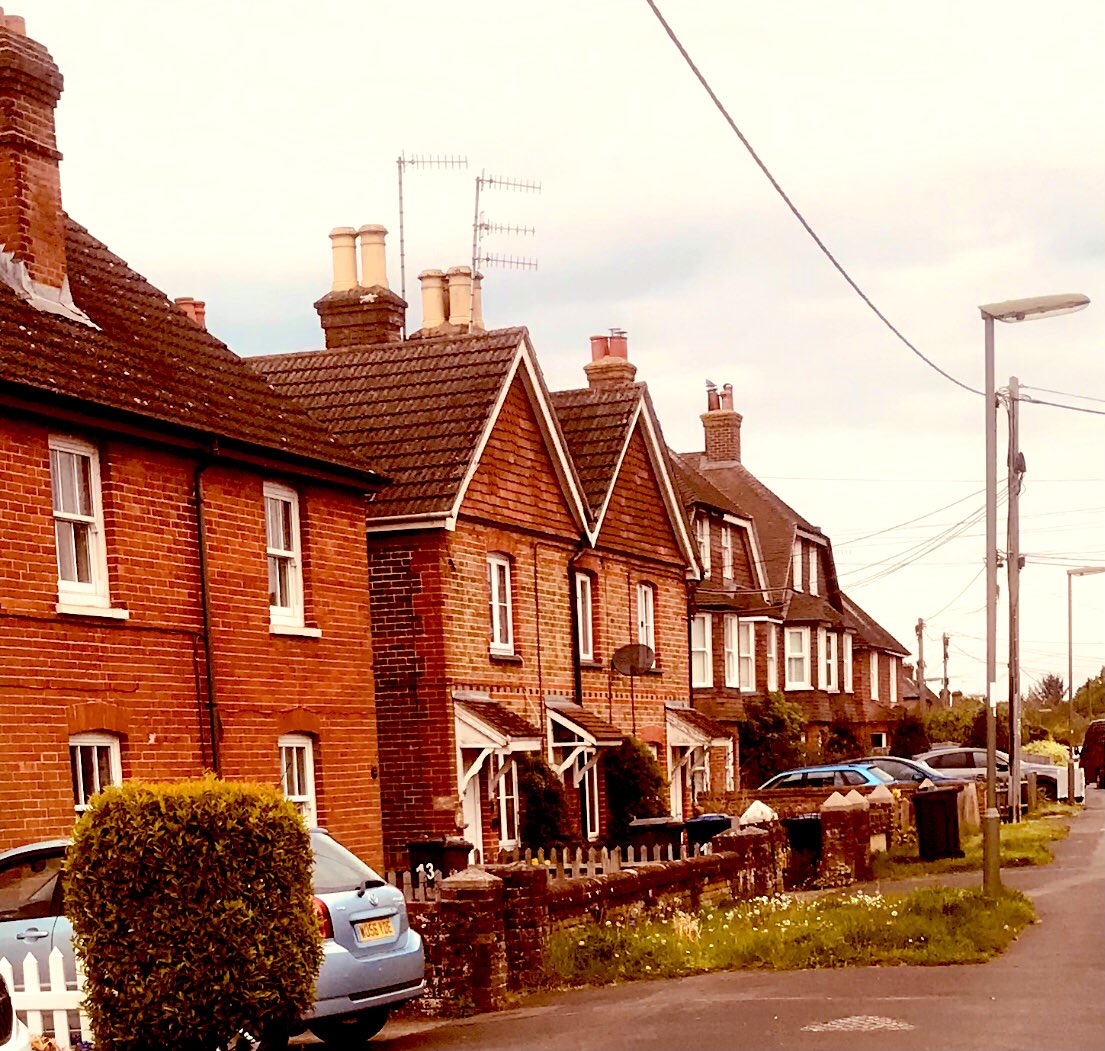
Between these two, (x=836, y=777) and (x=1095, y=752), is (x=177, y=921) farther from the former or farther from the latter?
(x=1095, y=752)

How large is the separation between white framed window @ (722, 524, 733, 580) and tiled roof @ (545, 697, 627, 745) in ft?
62.3

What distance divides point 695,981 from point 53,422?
804 centimetres

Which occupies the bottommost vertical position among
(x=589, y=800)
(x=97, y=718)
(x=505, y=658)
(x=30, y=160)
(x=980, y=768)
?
(x=980, y=768)

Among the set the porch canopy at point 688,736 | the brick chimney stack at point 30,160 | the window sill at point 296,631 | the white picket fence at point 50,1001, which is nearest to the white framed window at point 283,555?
the window sill at point 296,631

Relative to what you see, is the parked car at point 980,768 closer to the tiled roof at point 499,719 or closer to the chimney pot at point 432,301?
the chimney pot at point 432,301

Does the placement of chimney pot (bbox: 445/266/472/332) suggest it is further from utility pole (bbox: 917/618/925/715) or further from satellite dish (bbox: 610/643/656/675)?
utility pole (bbox: 917/618/925/715)

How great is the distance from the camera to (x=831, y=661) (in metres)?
59.2

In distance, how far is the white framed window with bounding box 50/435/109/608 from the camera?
18406 mm

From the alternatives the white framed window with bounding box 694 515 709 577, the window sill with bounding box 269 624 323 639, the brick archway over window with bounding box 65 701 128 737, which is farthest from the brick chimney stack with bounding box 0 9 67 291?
the white framed window with bounding box 694 515 709 577

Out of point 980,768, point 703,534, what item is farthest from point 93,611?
point 980,768

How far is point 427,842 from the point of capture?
23.1 metres

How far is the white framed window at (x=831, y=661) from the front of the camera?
58.3 metres

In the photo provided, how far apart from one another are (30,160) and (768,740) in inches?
1345

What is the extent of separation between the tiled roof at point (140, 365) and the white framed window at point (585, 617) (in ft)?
25.6
